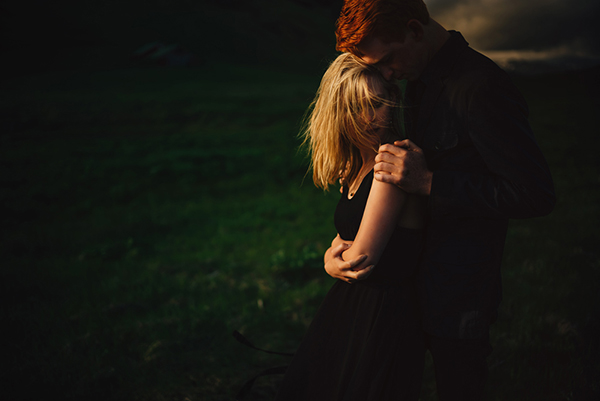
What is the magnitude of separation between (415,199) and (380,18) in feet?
2.66

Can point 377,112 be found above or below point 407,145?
above

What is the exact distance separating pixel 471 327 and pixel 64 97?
1978 centimetres

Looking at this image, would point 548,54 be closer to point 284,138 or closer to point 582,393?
point 582,393

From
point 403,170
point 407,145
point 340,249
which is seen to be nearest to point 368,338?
point 340,249

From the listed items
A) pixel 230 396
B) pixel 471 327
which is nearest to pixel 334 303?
pixel 471 327

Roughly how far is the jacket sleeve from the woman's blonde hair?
407mm

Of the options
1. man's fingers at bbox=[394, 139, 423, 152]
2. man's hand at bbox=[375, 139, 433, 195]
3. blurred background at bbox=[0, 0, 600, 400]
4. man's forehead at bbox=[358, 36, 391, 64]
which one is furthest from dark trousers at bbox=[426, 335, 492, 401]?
man's forehead at bbox=[358, 36, 391, 64]

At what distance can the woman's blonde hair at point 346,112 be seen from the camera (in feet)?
5.79

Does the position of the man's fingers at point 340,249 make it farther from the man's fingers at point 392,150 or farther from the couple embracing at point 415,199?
the man's fingers at point 392,150

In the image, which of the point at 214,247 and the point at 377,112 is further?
the point at 214,247

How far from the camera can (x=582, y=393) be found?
2619 mm

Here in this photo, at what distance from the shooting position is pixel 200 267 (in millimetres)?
5027

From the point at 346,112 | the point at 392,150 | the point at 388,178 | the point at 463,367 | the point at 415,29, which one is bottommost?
the point at 463,367

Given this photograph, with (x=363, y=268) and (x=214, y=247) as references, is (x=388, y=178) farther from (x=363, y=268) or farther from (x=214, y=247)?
(x=214, y=247)
